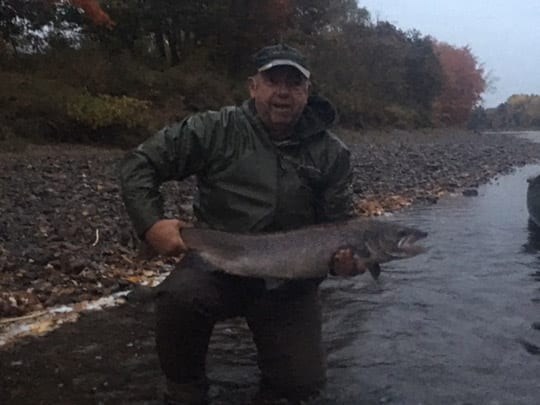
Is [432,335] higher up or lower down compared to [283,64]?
lower down

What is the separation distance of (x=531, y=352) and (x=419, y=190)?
12.7m

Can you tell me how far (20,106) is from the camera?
20266 mm

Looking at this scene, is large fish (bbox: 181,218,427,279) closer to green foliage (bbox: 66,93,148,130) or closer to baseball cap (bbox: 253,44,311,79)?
baseball cap (bbox: 253,44,311,79)

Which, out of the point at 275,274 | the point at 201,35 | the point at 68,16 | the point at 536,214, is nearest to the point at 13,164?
the point at 536,214

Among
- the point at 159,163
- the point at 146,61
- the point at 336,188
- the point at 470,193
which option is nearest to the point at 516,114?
the point at 146,61

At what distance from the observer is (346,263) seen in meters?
4.64

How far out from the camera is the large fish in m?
4.62

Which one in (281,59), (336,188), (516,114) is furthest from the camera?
(516,114)

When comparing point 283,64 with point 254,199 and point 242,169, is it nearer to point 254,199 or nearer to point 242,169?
point 242,169

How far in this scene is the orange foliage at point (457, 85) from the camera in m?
70.1

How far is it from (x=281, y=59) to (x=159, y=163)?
928mm

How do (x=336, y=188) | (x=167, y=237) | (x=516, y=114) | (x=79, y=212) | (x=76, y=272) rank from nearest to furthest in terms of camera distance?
(x=167, y=237)
(x=336, y=188)
(x=76, y=272)
(x=79, y=212)
(x=516, y=114)

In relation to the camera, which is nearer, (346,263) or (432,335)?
(346,263)

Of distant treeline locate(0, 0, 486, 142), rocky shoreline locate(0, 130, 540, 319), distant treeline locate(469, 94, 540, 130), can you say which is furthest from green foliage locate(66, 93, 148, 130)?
distant treeline locate(469, 94, 540, 130)
